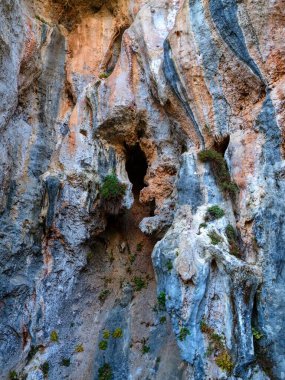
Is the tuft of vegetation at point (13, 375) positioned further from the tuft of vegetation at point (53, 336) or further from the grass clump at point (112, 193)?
the grass clump at point (112, 193)

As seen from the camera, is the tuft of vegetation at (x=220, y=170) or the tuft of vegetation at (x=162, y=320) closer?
the tuft of vegetation at (x=220, y=170)

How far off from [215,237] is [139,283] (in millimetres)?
4670

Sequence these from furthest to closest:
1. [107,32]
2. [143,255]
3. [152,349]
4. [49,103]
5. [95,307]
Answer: [107,32] < [49,103] < [143,255] < [95,307] < [152,349]

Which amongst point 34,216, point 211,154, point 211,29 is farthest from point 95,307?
point 211,29

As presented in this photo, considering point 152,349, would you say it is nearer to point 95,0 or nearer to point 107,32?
point 107,32

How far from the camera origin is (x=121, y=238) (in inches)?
559

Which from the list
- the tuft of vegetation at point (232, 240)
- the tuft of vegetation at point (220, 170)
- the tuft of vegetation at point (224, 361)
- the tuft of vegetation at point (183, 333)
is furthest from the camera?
the tuft of vegetation at point (220, 170)

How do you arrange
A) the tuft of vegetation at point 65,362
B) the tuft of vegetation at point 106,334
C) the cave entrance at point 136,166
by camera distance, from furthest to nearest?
the cave entrance at point 136,166 < the tuft of vegetation at point 106,334 < the tuft of vegetation at point 65,362

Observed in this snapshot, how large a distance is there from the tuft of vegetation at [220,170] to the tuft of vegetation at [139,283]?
5055 mm

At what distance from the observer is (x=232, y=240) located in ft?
31.5

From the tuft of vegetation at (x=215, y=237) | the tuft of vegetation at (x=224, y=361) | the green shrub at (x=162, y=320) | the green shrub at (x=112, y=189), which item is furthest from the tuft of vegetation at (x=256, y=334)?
the green shrub at (x=112, y=189)

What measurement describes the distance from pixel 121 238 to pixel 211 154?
5.71 metres

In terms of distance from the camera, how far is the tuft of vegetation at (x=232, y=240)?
935 centimetres

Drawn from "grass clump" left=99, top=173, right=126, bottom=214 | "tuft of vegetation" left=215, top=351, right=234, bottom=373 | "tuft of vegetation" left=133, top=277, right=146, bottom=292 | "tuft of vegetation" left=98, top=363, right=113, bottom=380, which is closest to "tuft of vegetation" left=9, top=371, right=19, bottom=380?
"tuft of vegetation" left=98, top=363, right=113, bottom=380
